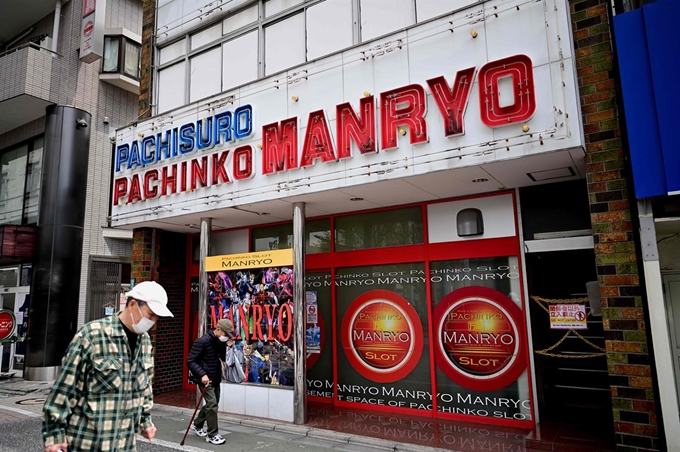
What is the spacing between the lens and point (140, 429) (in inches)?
140

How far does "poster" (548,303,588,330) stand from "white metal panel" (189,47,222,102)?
7574 mm

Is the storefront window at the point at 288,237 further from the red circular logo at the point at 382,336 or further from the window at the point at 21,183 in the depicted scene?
the window at the point at 21,183

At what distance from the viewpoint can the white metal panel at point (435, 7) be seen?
7.16 meters

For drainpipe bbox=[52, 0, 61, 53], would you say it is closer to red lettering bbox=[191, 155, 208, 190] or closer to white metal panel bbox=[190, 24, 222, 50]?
white metal panel bbox=[190, 24, 222, 50]

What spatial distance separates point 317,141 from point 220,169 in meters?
2.24

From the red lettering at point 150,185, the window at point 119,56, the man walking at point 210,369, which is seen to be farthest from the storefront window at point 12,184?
the man walking at point 210,369

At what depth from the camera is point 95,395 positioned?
10.5 feet

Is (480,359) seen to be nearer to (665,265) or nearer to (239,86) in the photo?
(665,265)

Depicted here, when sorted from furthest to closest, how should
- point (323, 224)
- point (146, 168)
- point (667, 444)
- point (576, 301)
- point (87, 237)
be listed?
point (87, 237) < point (146, 168) < point (323, 224) < point (576, 301) < point (667, 444)

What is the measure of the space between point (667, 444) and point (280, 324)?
5.60 metres

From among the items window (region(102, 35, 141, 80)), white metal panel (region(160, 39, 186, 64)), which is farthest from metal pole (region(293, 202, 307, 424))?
window (region(102, 35, 141, 80))

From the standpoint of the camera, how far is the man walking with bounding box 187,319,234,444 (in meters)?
6.95

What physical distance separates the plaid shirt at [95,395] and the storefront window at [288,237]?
6.30 m

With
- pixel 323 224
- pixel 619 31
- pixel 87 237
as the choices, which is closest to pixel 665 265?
pixel 619 31
